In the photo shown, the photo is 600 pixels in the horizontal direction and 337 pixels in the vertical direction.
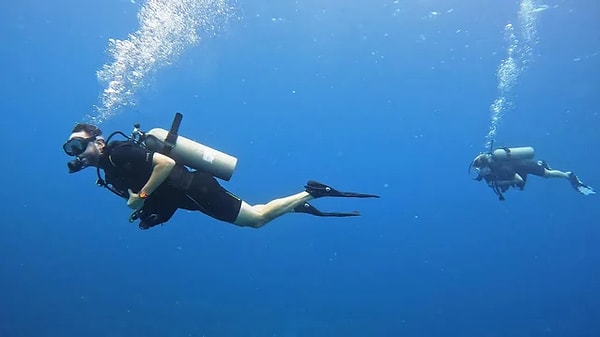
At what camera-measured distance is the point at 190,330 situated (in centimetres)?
2795

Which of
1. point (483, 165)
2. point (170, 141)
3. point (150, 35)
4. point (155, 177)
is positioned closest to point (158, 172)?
point (155, 177)

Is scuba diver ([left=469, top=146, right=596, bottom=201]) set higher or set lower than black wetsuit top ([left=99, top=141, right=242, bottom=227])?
higher

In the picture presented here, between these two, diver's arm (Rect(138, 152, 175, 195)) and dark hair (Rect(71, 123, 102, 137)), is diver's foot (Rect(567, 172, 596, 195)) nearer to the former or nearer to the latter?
diver's arm (Rect(138, 152, 175, 195))

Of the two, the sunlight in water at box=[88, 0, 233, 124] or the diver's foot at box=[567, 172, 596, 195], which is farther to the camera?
the sunlight in water at box=[88, 0, 233, 124]

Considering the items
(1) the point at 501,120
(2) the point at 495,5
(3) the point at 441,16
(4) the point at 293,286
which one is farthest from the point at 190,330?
(1) the point at 501,120

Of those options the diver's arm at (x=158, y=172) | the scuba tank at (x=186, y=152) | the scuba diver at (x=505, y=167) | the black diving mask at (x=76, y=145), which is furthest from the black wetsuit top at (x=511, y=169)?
the black diving mask at (x=76, y=145)

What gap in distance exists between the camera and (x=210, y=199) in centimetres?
586

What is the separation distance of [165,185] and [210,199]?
667 millimetres

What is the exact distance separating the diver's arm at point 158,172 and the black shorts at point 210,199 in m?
0.61

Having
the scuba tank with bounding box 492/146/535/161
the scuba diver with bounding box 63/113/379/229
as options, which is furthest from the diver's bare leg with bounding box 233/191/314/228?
the scuba tank with bounding box 492/146/535/161

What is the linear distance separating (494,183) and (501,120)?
4074 centimetres

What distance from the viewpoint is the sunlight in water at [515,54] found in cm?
2845

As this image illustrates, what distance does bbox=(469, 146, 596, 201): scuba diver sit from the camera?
11812 millimetres

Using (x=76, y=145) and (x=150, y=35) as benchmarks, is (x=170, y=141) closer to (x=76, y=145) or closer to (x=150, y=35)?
(x=76, y=145)
